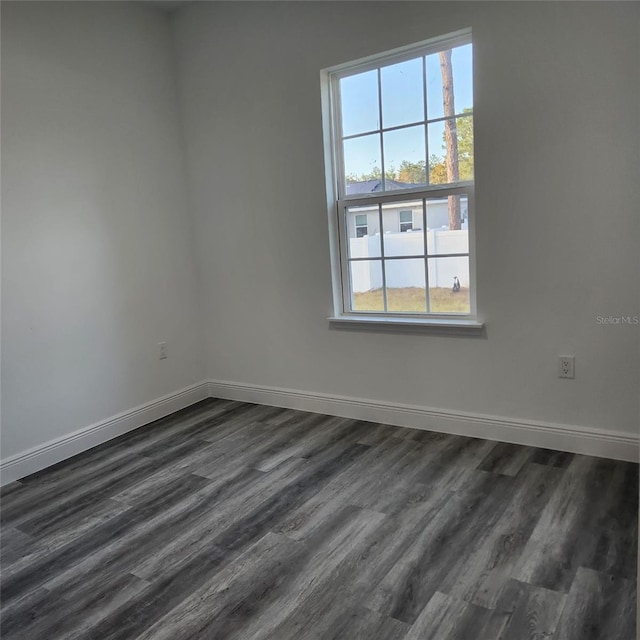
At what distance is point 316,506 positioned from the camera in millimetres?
2381

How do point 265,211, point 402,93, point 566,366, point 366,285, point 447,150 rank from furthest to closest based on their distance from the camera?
1. point 265,211
2. point 366,285
3. point 402,93
4. point 447,150
5. point 566,366

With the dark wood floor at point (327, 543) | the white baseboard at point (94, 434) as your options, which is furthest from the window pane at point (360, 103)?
the white baseboard at point (94, 434)

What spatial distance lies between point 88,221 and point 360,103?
184cm

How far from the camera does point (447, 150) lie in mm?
2902

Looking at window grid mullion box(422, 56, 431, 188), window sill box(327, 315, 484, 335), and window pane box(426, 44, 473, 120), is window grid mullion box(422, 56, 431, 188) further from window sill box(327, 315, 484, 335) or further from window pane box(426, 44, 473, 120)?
window sill box(327, 315, 484, 335)

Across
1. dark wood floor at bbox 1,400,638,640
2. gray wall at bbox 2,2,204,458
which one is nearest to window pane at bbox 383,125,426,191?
dark wood floor at bbox 1,400,638,640

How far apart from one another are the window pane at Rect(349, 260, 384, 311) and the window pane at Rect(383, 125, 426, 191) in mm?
492

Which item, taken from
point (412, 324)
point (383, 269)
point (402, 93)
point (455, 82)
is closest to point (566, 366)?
point (412, 324)

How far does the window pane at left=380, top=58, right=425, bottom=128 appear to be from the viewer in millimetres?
2945

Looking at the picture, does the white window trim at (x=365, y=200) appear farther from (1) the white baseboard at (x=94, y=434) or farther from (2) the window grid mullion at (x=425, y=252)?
(1) the white baseboard at (x=94, y=434)

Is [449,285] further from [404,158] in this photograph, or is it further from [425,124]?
[425,124]

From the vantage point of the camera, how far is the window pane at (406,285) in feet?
10.2

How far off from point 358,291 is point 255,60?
166 cm

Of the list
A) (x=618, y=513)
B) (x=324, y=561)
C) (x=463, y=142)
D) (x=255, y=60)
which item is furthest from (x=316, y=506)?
(x=255, y=60)
